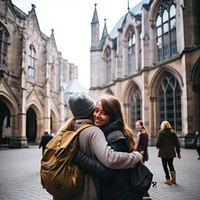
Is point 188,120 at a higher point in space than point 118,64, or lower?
lower

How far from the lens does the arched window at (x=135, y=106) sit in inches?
835

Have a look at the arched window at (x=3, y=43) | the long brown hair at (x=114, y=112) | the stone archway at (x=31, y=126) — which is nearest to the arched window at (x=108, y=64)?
the stone archway at (x=31, y=126)

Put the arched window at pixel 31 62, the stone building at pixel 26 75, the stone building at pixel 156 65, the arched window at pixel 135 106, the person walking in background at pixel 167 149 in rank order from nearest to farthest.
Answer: the person walking in background at pixel 167 149, the stone building at pixel 156 65, the stone building at pixel 26 75, the arched window at pixel 135 106, the arched window at pixel 31 62

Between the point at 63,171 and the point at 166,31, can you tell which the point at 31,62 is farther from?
the point at 63,171

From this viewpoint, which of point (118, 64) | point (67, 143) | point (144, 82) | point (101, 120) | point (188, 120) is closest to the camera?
point (67, 143)

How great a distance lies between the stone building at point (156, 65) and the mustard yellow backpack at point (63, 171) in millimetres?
14105

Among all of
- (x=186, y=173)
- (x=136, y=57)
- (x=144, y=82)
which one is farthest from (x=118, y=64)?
(x=186, y=173)

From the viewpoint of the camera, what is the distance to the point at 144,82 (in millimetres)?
18859

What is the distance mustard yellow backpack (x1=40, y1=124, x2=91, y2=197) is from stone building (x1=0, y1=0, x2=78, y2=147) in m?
18.1

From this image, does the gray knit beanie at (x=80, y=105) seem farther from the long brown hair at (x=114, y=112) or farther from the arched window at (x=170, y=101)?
the arched window at (x=170, y=101)

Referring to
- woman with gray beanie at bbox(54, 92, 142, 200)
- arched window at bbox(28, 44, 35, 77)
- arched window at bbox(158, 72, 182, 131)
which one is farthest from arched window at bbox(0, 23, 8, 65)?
woman with gray beanie at bbox(54, 92, 142, 200)

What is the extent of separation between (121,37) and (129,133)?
2282cm

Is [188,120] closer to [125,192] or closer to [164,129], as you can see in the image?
[164,129]

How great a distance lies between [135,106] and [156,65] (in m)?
5.15
